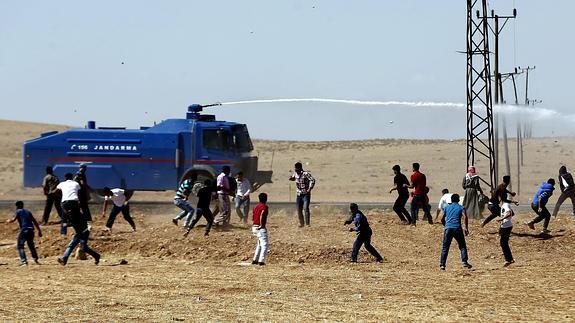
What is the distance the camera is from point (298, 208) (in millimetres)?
27109

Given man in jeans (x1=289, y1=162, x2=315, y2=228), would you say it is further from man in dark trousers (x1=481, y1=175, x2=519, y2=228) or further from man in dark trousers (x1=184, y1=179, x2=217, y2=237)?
man in dark trousers (x1=481, y1=175, x2=519, y2=228)

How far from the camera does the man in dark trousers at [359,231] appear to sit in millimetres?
22156

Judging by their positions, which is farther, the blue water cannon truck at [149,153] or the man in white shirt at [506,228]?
the blue water cannon truck at [149,153]

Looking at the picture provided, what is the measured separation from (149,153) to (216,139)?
2.37 m

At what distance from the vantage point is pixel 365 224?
22.2 metres

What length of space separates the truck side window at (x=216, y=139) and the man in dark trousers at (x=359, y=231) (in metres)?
13.1

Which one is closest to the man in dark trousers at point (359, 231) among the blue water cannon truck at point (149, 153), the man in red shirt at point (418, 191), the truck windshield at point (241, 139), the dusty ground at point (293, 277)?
the dusty ground at point (293, 277)

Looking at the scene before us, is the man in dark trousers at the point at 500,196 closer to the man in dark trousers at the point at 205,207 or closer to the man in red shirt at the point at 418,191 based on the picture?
the man in red shirt at the point at 418,191

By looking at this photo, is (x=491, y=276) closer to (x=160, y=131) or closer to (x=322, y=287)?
(x=322, y=287)

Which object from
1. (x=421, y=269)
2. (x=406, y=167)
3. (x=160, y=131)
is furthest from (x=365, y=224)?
(x=406, y=167)

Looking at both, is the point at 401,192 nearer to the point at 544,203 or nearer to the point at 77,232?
the point at 544,203

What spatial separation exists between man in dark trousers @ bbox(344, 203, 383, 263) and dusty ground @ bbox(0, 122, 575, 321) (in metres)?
0.33

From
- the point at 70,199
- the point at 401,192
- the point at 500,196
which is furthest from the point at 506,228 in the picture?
the point at 70,199

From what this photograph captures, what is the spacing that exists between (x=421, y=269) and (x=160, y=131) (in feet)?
52.5
